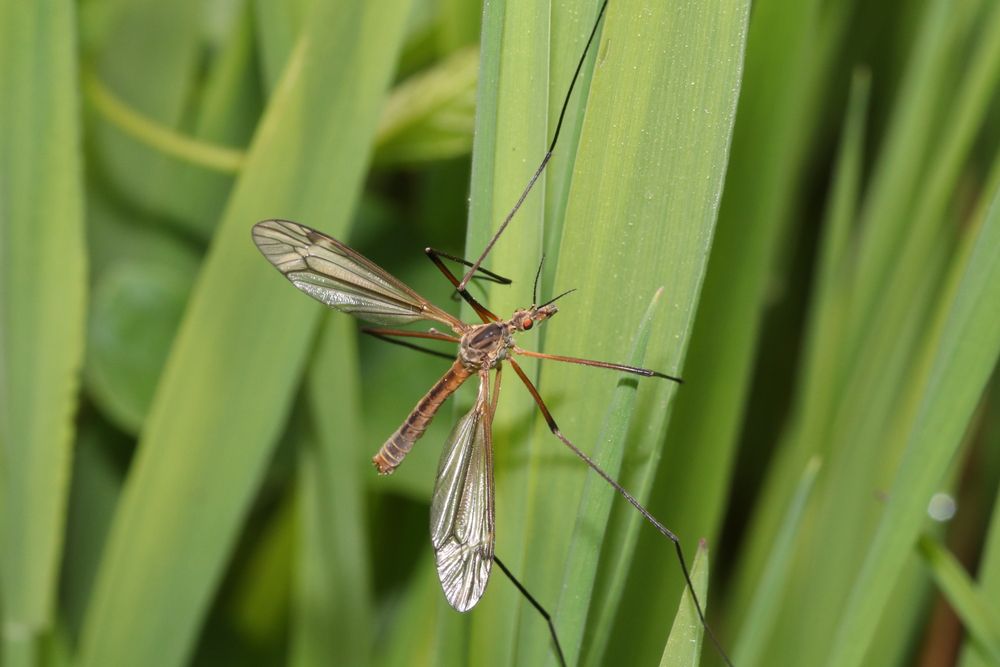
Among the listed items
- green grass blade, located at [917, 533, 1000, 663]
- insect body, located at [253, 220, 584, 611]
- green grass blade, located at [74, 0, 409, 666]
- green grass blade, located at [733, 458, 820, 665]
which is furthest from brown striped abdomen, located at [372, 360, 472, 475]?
green grass blade, located at [917, 533, 1000, 663]

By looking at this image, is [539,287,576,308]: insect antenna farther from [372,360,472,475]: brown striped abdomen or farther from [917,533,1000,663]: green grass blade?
[917,533,1000,663]: green grass blade

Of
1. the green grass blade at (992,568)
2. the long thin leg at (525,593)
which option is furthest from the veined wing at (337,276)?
the green grass blade at (992,568)

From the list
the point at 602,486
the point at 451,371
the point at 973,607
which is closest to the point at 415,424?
the point at 451,371

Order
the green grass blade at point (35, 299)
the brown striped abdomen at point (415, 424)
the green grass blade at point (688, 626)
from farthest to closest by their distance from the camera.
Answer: the brown striped abdomen at point (415, 424) < the green grass blade at point (35, 299) < the green grass blade at point (688, 626)

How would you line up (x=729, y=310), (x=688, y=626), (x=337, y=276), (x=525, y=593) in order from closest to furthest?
1. (x=688, y=626)
2. (x=525, y=593)
3. (x=729, y=310)
4. (x=337, y=276)

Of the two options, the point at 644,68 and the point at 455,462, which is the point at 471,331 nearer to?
the point at 455,462

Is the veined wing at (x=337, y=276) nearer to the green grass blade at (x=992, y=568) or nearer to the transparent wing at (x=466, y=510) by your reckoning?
the transparent wing at (x=466, y=510)

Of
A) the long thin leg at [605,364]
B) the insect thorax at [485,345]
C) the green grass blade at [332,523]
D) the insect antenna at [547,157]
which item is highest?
the insect antenna at [547,157]

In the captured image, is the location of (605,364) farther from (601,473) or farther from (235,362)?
(235,362)
